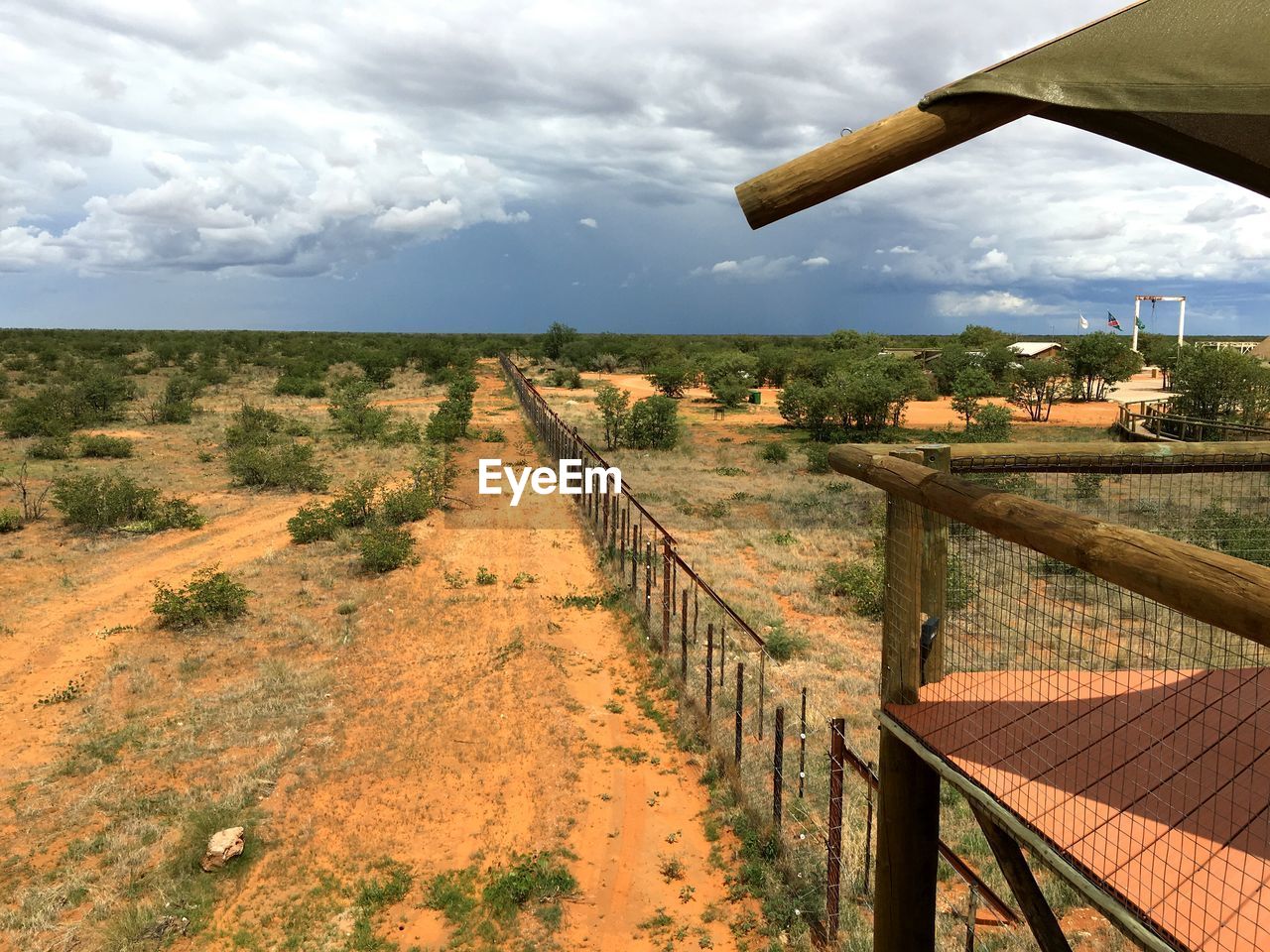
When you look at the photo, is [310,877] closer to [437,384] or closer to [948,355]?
[437,384]

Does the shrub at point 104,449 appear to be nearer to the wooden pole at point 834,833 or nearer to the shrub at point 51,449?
the shrub at point 51,449

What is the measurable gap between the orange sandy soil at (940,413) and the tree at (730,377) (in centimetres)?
80

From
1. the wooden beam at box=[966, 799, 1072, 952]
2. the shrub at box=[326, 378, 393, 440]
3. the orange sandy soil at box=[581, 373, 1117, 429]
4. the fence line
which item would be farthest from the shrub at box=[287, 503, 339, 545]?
the orange sandy soil at box=[581, 373, 1117, 429]

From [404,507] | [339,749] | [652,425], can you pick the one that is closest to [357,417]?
[652,425]

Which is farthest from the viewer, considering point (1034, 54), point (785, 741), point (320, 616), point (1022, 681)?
point (320, 616)

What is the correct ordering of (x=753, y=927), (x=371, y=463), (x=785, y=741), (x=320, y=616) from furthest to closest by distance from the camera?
1. (x=371, y=463)
2. (x=320, y=616)
3. (x=785, y=741)
4. (x=753, y=927)

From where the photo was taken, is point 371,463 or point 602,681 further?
point 371,463

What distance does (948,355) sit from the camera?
47.2 metres

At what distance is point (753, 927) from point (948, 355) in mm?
47100

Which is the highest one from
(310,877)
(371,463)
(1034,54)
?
(1034,54)

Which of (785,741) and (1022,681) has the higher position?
(1022,681)

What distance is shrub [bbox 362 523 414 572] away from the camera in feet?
40.0

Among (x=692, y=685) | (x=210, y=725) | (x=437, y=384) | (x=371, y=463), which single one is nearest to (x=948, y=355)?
(x=437, y=384)

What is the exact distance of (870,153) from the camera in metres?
1.74
